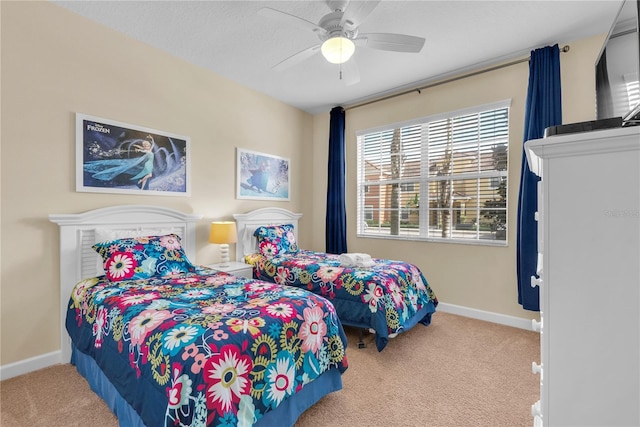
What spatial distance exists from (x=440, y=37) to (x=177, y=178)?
282 centimetres

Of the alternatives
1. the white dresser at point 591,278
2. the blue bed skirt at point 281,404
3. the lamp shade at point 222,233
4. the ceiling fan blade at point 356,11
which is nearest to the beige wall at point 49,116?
the lamp shade at point 222,233

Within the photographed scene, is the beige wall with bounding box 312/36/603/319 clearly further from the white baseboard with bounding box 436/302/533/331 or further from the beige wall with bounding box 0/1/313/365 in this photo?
the beige wall with bounding box 0/1/313/365

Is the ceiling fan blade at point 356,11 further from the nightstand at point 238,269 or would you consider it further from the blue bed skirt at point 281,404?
the nightstand at point 238,269

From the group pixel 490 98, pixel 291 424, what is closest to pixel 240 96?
pixel 490 98

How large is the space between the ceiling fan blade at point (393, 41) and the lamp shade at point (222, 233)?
6.97 feet

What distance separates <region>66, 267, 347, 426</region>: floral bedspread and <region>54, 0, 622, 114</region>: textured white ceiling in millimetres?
2085

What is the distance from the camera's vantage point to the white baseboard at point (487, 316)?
9.84ft

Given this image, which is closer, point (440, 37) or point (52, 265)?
point (52, 265)

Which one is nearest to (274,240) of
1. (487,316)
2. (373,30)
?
(373,30)

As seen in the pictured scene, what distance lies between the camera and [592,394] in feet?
2.59

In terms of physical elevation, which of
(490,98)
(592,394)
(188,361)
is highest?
(490,98)

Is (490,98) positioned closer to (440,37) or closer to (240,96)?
(440,37)

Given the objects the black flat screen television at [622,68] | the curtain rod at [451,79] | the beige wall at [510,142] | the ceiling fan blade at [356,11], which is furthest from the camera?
the curtain rod at [451,79]

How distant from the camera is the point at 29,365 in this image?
7.16 feet
